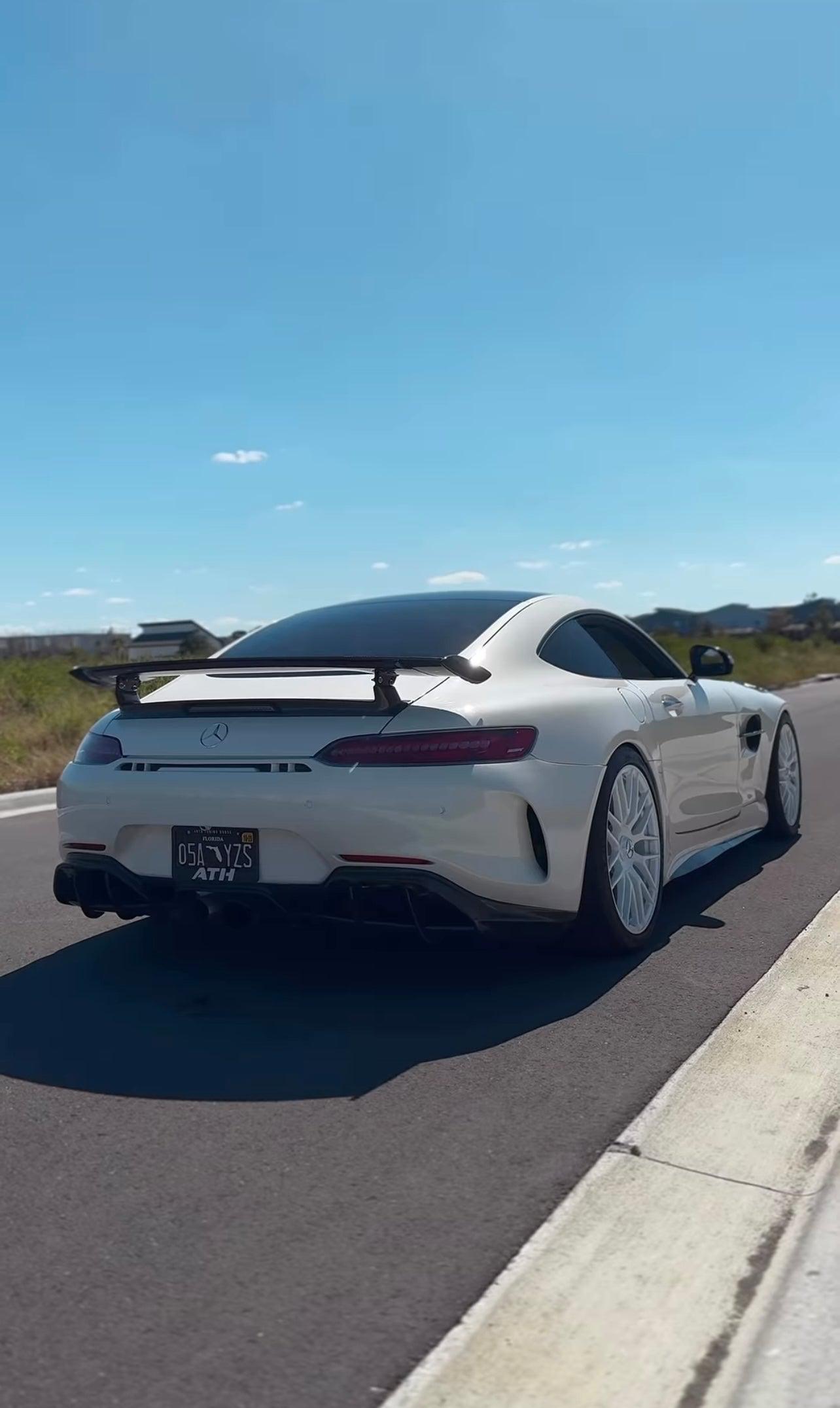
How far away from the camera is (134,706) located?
472 cm

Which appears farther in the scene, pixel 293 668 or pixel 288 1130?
pixel 293 668

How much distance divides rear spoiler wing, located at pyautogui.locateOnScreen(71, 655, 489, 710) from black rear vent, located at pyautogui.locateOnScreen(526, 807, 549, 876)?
49 cm

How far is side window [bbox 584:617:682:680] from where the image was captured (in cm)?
562

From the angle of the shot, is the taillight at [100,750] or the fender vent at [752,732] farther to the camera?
the fender vent at [752,732]

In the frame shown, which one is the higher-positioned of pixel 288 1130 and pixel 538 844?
pixel 538 844

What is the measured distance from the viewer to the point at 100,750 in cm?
468

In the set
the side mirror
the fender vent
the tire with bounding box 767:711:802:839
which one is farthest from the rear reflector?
the tire with bounding box 767:711:802:839

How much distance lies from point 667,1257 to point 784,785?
496cm

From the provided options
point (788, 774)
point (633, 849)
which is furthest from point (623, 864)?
point (788, 774)

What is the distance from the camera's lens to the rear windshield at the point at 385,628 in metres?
4.94

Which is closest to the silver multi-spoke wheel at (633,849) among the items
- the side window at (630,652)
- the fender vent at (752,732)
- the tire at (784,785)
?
A: the side window at (630,652)

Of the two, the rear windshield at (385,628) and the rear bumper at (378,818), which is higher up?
the rear windshield at (385,628)

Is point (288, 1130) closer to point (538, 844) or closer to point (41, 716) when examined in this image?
point (538, 844)

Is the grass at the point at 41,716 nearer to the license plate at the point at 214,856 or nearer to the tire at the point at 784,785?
the tire at the point at 784,785
